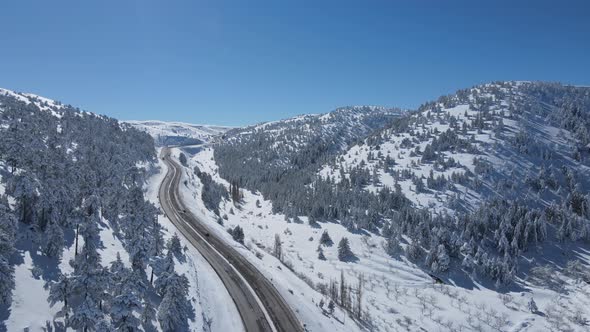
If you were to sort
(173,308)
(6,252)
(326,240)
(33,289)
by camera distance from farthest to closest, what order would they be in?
(326,240)
(173,308)
(33,289)
(6,252)

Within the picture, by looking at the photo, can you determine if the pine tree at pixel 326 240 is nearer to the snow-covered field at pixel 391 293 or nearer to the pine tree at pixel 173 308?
the snow-covered field at pixel 391 293

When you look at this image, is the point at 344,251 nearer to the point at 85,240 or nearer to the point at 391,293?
the point at 391,293

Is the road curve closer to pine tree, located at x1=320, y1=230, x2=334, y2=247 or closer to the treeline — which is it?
the treeline

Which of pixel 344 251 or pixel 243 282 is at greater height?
pixel 243 282

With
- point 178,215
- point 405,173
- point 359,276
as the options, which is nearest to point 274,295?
point 359,276

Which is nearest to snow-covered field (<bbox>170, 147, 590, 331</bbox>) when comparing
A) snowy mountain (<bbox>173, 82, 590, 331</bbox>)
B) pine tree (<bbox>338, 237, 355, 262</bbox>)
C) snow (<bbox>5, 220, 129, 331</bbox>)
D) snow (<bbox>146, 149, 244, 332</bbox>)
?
snowy mountain (<bbox>173, 82, 590, 331</bbox>)

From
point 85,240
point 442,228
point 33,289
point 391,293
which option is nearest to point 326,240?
point 391,293
